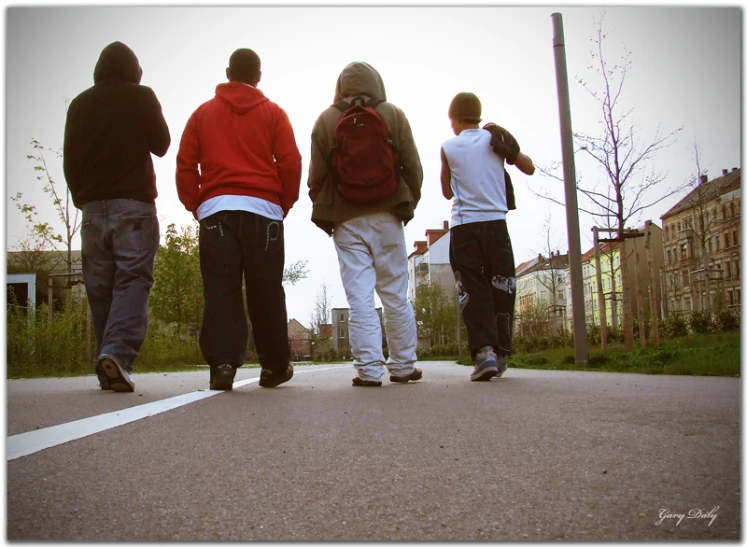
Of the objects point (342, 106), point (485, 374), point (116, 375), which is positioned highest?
point (342, 106)

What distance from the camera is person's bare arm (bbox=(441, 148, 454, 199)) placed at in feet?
17.7

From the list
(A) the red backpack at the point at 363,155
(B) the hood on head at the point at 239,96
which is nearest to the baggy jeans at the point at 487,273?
(A) the red backpack at the point at 363,155

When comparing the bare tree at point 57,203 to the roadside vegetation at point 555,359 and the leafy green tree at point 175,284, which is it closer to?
the roadside vegetation at point 555,359

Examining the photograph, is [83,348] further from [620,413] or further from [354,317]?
[620,413]

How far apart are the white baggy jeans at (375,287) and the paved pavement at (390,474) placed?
A: 4.85 ft

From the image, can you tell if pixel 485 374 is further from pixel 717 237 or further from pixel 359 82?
pixel 717 237

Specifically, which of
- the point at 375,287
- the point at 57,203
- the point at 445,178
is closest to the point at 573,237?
the point at 445,178

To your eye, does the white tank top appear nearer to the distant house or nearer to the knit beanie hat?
the knit beanie hat

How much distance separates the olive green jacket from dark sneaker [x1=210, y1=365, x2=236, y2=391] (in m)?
1.14

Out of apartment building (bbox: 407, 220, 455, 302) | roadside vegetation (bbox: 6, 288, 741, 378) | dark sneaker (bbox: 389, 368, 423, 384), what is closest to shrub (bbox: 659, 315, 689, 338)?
roadside vegetation (bbox: 6, 288, 741, 378)

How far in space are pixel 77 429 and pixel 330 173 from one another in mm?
2645

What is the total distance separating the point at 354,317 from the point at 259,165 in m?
1.10

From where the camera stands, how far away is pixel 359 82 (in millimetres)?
4805

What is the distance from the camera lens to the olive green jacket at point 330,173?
4.74 meters
